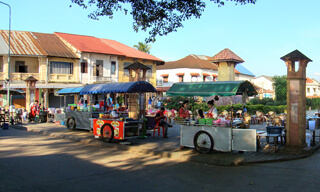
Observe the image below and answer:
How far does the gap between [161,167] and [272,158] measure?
3348 mm

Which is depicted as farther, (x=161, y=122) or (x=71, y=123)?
(x=71, y=123)

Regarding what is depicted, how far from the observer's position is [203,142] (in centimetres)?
942

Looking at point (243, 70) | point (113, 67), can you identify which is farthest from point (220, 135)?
point (243, 70)

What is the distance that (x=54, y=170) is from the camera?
7.46 meters

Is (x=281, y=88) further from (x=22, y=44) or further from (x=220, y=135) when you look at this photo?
(x=220, y=135)

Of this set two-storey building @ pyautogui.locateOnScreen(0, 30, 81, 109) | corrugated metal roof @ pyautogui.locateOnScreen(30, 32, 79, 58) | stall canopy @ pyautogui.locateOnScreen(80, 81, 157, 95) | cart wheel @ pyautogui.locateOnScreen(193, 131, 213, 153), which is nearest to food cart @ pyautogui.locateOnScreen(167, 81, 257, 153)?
cart wheel @ pyautogui.locateOnScreen(193, 131, 213, 153)

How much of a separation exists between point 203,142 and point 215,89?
2.48 meters

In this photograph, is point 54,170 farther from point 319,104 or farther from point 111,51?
point 319,104

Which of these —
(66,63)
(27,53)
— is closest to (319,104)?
(66,63)

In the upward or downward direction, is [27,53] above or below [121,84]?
above

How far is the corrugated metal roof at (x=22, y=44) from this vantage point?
30328 mm

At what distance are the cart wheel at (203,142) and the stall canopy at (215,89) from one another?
1916mm

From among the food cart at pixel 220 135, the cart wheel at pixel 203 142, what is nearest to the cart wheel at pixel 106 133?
the food cart at pixel 220 135

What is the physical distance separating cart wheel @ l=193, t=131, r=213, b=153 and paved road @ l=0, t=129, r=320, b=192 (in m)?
0.95
